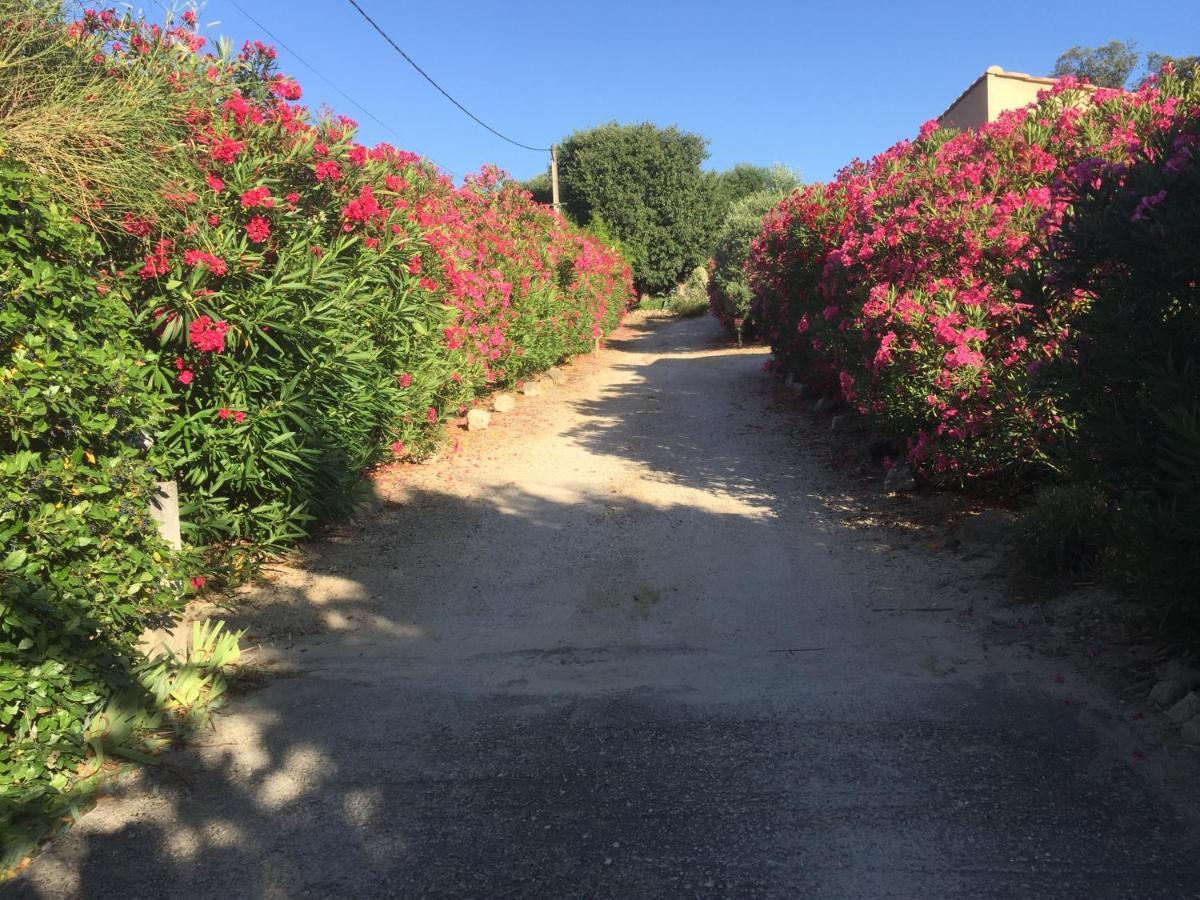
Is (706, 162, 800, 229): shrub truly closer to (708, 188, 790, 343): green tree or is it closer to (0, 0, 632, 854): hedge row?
(708, 188, 790, 343): green tree

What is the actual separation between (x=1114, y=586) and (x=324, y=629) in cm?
442

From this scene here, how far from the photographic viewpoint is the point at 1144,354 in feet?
11.3

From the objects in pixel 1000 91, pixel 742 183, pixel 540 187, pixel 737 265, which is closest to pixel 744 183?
pixel 742 183

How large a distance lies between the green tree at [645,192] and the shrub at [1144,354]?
31.3m

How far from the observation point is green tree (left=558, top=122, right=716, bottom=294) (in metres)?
35.2

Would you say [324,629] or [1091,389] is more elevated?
[1091,389]

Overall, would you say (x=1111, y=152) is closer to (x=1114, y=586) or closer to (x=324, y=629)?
(x=1114, y=586)

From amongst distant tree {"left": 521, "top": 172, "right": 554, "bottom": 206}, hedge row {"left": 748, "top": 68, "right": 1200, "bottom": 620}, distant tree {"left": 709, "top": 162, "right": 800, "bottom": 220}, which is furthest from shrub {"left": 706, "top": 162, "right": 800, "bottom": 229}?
hedge row {"left": 748, "top": 68, "right": 1200, "bottom": 620}

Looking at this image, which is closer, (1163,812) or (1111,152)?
(1163,812)

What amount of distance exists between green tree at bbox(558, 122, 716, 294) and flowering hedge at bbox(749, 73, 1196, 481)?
2703 cm

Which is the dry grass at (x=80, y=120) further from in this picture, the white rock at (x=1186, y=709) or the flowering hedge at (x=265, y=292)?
the white rock at (x=1186, y=709)

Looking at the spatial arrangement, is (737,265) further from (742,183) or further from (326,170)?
(742,183)

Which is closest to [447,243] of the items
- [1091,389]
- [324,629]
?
[324,629]

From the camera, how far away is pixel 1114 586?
423 cm
